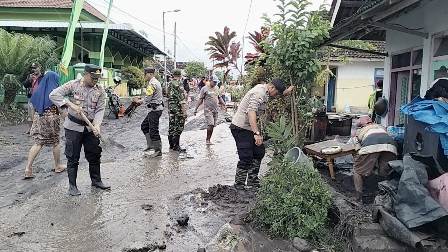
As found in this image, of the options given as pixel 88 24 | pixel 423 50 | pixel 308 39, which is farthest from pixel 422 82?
pixel 88 24

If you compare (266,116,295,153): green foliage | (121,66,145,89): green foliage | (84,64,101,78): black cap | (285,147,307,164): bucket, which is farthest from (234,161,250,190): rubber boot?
(121,66,145,89): green foliage

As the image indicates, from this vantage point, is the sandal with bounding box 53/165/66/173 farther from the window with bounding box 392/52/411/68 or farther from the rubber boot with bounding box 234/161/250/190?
the window with bounding box 392/52/411/68

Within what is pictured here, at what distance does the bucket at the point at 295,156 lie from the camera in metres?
5.01

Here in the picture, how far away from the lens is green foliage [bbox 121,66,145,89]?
27062 mm

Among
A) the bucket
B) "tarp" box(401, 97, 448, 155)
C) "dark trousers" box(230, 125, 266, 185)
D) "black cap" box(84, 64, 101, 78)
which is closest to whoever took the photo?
"tarp" box(401, 97, 448, 155)

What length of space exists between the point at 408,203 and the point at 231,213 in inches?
87.9

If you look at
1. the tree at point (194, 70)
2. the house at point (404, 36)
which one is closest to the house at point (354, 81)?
the house at point (404, 36)

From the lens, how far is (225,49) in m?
20.3

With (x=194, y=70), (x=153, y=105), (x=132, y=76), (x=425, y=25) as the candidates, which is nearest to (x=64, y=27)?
(x=132, y=76)

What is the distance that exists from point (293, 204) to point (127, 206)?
223 cm

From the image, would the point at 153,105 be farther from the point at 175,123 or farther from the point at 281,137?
the point at 281,137

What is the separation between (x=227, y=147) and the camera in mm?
10719

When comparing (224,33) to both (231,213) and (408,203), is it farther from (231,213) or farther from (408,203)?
(408,203)

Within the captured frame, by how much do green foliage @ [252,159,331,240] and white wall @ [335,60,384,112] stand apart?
2054 centimetres
